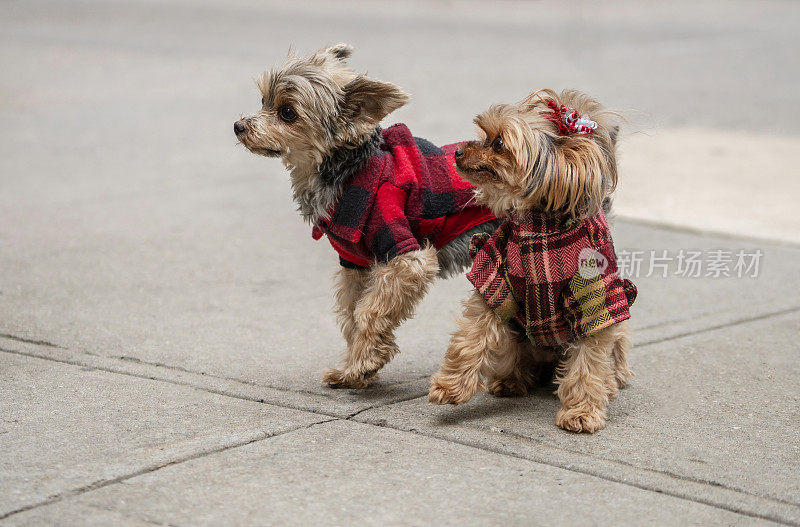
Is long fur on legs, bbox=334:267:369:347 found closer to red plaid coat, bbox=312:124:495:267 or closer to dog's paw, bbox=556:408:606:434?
red plaid coat, bbox=312:124:495:267

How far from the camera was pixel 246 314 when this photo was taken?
5605mm

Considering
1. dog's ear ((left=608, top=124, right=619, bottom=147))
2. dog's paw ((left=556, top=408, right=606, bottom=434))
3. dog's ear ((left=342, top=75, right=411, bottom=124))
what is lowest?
dog's paw ((left=556, top=408, right=606, bottom=434))

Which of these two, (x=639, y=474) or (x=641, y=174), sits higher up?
(x=641, y=174)

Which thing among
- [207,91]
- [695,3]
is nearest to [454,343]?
[207,91]

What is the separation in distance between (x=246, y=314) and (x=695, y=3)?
104 feet

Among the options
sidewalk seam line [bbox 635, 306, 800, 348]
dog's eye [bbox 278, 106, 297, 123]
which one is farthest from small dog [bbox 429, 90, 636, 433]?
sidewalk seam line [bbox 635, 306, 800, 348]

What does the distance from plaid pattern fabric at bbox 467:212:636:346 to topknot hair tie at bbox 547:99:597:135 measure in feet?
1.17

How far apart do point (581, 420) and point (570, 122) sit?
3.93 feet

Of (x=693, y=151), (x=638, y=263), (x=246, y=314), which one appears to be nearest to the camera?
(x=246, y=314)

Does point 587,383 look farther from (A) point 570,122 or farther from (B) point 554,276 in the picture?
(A) point 570,122

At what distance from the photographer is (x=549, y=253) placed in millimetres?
3865

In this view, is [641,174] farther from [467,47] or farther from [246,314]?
[467,47]

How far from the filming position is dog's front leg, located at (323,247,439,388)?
13.9 feet

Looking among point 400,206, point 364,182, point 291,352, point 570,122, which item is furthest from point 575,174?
point 291,352
